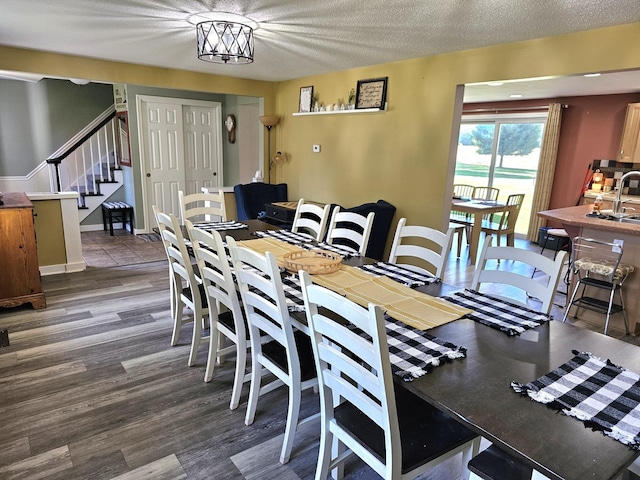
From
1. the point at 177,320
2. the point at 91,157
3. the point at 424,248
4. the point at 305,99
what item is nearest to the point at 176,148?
the point at 91,157

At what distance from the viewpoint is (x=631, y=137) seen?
5633mm

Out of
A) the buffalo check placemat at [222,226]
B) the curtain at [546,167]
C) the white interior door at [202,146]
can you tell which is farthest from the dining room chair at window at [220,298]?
the curtain at [546,167]

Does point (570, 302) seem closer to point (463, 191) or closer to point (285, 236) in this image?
point (285, 236)

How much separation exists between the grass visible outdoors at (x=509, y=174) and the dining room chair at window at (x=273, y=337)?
6335 mm

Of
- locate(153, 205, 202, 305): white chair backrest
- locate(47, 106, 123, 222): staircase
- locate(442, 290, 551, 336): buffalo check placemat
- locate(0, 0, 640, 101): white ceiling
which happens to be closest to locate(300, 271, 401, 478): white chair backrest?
locate(442, 290, 551, 336): buffalo check placemat

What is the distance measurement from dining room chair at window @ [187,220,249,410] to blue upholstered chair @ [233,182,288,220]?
3.06m

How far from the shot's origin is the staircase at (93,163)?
663 centimetres

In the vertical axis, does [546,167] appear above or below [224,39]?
below

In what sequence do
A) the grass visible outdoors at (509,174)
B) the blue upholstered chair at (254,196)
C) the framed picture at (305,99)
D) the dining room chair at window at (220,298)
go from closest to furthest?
1. the dining room chair at window at (220,298)
2. the framed picture at (305,99)
3. the blue upholstered chair at (254,196)
4. the grass visible outdoors at (509,174)

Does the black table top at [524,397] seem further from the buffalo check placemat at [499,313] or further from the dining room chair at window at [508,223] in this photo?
the dining room chair at window at [508,223]

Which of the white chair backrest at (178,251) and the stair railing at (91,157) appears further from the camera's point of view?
the stair railing at (91,157)

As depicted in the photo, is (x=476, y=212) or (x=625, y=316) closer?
(x=625, y=316)

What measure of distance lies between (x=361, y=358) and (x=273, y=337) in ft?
2.42

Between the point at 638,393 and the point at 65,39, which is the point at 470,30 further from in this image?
the point at 65,39
